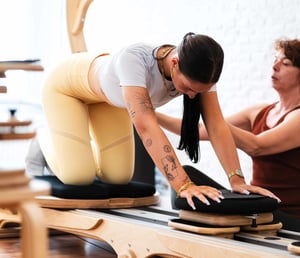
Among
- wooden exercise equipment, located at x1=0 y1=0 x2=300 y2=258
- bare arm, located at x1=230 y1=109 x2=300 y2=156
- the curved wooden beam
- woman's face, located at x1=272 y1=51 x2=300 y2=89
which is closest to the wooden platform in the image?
wooden exercise equipment, located at x1=0 y1=0 x2=300 y2=258

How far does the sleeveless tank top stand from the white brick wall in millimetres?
989

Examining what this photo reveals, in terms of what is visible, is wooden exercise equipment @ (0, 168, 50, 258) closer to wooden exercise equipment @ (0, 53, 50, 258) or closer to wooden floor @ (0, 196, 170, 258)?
wooden exercise equipment @ (0, 53, 50, 258)

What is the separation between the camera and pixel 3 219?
11.3 ft

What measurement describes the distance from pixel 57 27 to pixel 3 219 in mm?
2882

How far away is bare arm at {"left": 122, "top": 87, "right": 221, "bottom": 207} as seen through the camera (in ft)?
8.55

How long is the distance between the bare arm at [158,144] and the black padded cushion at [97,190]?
711 mm

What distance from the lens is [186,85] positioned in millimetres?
2582

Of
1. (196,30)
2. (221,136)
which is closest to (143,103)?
(221,136)

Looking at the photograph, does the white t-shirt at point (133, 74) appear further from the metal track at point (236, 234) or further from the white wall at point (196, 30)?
the white wall at point (196, 30)

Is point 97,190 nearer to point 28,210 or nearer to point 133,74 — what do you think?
point 133,74

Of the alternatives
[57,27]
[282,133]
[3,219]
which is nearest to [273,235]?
[282,133]

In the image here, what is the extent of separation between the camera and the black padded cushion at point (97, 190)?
3254 mm

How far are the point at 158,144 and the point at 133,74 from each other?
31 centimetres

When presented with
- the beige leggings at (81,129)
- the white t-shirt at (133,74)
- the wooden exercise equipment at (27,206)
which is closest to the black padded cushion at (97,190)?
the beige leggings at (81,129)
